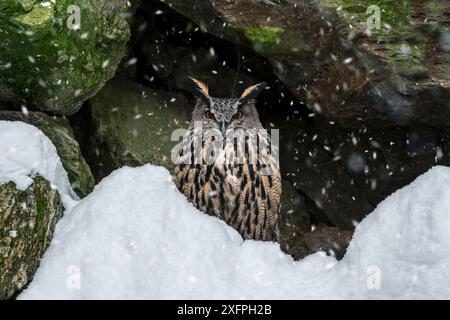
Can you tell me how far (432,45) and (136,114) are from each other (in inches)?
88.8

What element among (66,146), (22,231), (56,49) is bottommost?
(66,146)

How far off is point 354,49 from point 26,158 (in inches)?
86.9

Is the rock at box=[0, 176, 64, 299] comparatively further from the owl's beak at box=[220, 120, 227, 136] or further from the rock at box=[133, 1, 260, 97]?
the rock at box=[133, 1, 260, 97]

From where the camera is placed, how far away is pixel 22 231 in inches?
127

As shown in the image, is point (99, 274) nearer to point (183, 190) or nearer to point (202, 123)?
point (183, 190)

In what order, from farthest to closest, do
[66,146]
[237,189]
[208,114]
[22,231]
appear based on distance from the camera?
[208,114] < [237,189] < [66,146] < [22,231]

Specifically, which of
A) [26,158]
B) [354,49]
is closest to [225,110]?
[354,49]

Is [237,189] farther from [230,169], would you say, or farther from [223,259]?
[223,259]

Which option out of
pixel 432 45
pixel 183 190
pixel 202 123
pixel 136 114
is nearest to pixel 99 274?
pixel 183 190

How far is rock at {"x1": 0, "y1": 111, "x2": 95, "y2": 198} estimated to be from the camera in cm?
411

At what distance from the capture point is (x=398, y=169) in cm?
519

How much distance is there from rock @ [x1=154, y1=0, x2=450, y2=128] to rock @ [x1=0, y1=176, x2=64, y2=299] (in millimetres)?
1856

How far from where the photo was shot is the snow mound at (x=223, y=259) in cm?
309

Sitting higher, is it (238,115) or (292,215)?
(238,115)
